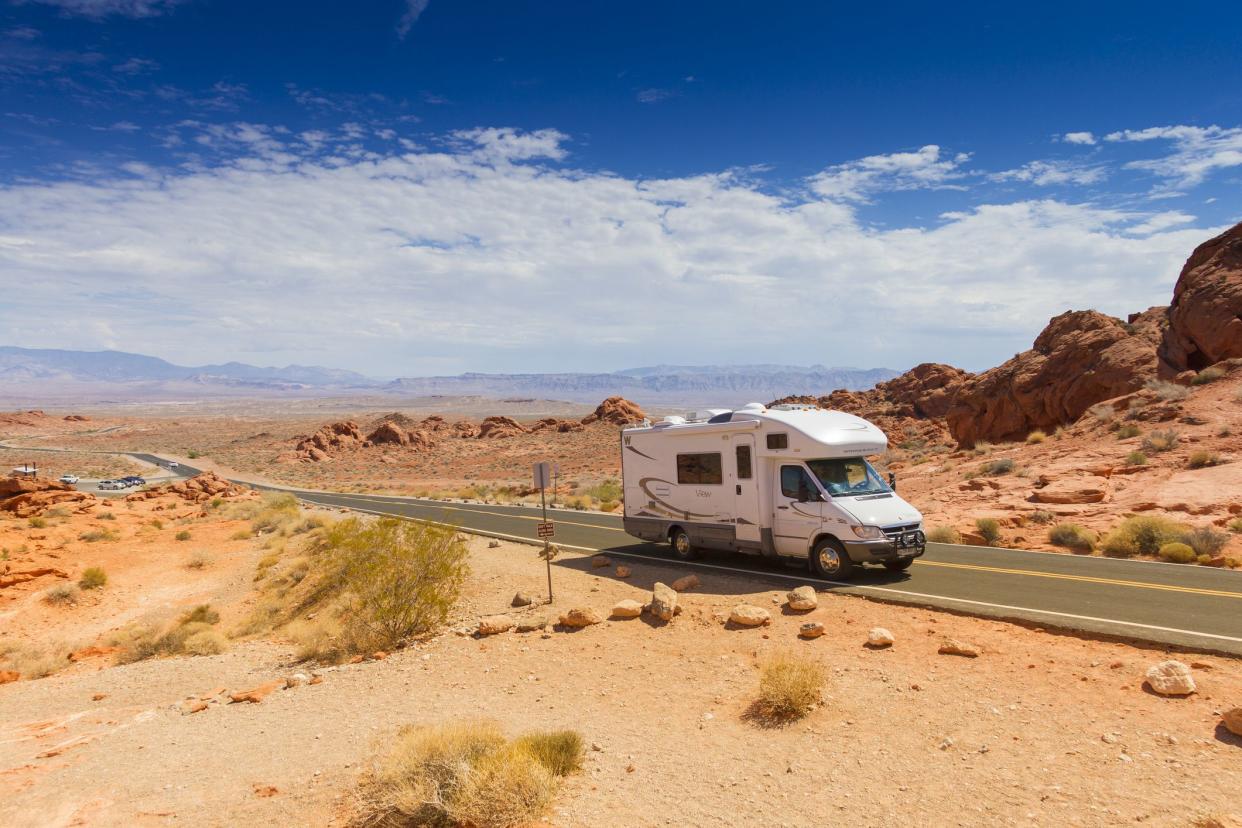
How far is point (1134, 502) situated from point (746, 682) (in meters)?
15.0

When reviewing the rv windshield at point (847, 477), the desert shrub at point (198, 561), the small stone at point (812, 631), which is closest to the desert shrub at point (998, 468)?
the rv windshield at point (847, 477)

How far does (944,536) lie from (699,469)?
6918 mm

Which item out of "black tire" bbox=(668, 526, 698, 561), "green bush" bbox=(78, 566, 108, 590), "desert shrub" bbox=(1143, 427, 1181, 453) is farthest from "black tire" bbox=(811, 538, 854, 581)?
"green bush" bbox=(78, 566, 108, 590)

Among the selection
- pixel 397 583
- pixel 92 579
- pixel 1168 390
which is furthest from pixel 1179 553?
pixel 92 579

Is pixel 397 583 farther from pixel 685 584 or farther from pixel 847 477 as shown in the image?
pixel 847 477

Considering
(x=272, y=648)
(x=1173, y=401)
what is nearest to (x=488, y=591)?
(x=272, y=648)

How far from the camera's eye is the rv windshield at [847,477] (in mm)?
13305

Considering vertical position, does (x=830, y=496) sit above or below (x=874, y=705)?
above

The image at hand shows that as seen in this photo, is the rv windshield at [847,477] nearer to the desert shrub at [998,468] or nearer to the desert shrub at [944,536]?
the desert shrub at [944,536]

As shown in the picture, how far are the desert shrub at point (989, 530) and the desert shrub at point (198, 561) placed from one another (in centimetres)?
2532

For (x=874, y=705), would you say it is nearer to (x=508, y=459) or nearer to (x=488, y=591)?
(x=488, y=591)

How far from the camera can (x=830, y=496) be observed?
515 inches

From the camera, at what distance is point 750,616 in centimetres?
1088

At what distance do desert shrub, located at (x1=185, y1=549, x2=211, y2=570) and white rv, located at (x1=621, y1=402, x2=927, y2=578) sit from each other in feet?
60.0
